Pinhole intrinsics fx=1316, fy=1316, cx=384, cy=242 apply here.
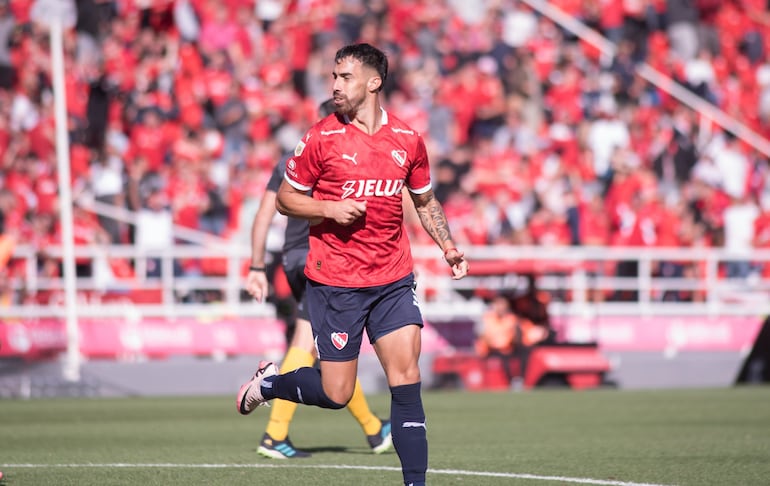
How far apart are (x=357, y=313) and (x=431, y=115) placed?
1616 centimetres

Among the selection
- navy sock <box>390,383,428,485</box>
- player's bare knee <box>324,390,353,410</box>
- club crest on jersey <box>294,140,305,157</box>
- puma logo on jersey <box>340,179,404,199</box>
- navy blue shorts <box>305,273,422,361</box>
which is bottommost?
navy sock <box>390,383,428,485</box>

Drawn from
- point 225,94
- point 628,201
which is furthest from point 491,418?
point 225,94

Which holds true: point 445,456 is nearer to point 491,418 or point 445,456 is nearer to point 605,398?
point 491,418

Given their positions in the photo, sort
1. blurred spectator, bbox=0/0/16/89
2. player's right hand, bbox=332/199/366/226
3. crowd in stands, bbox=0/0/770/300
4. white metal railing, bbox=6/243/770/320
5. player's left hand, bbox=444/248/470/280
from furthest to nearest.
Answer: blurred spectator, bbox=0/0/16/89, crowd in stands, bbox=0/0/770/300, white metal railing, bbox=6/243/770/320, player's left hand, bbox=444/248/470/280, player's right hand, bbox=332/199/366/226

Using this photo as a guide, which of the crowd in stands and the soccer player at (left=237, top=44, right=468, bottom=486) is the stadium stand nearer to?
the crowd in stands

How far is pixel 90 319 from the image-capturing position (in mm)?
17094

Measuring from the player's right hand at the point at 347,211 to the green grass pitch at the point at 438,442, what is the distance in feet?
6.31

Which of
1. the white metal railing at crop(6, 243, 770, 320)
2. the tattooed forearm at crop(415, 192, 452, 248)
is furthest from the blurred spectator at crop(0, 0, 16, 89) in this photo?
the tattooed forearm at crop(415, 192, 452, 248)

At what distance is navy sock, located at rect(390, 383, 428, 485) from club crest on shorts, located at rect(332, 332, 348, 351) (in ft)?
1.18

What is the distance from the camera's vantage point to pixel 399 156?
22.4 ft

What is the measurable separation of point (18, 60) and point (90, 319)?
287 inches

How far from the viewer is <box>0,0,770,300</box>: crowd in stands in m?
20.1

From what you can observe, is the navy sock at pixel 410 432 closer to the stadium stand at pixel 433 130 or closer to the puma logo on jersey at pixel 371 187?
the puma logo on jersey at pixel 371 187

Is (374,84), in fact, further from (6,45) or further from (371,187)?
(6,45)
